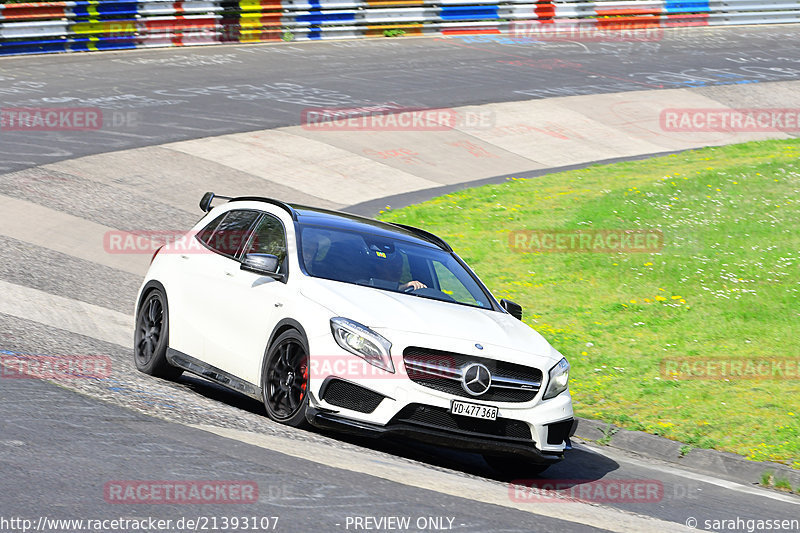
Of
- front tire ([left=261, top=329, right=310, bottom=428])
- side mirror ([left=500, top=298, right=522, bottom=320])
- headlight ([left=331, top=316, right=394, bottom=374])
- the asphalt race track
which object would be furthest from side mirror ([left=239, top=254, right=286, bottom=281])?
side mirror ([left=500, top=298, right=522, bottom=320])

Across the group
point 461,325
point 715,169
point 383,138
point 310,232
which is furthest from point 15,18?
point 461,325

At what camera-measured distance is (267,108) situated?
77.4 ft

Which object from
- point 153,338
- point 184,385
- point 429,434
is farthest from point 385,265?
point 153,338

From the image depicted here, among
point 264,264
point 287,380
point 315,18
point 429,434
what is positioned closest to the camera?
point 429,434

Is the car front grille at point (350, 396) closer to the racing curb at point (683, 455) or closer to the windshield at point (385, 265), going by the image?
the windshield at point (385, 265)

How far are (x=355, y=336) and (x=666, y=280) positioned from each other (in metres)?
8.03

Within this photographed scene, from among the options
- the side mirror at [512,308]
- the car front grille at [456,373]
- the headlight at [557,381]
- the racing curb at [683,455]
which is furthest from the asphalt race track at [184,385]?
the side mirror at [512,308]

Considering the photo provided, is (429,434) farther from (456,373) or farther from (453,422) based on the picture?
(456,373)

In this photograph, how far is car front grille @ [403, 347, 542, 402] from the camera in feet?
25.2

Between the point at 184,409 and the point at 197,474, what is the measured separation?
186 cm

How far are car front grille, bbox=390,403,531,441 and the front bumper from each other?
2 centimetres

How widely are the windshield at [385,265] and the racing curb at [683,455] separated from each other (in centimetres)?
187

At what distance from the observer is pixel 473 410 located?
7.70 meters

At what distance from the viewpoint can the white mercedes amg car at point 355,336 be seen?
25.2 ft
